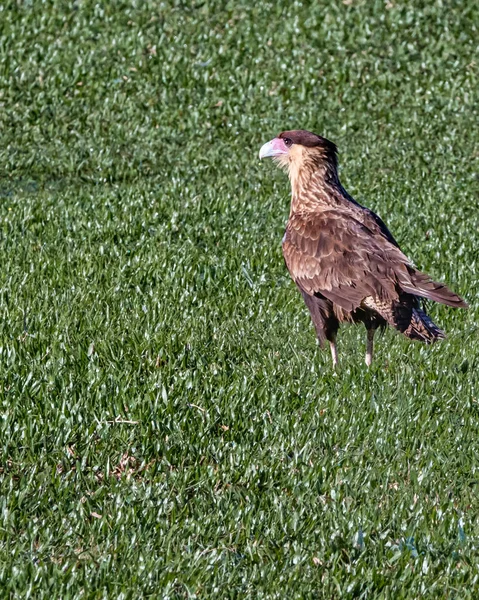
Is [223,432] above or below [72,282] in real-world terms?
above

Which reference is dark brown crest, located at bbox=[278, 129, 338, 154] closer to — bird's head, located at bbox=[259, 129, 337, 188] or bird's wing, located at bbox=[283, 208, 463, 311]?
bird's head, located at bbox=[259, 129, 337, 188]

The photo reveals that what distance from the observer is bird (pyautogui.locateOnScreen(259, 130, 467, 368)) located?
267 inches

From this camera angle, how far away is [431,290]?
650 centimetres

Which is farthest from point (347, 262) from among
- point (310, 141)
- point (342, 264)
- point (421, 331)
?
point (310, 141)

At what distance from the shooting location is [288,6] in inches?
672

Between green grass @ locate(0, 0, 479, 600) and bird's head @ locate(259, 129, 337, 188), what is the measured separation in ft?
3.97

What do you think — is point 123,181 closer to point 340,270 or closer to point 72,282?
point 72,282

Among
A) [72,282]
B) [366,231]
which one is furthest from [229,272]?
[366,231]

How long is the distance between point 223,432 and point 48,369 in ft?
4.66

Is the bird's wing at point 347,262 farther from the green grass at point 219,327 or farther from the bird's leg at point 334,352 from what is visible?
the green grass at point 219,327

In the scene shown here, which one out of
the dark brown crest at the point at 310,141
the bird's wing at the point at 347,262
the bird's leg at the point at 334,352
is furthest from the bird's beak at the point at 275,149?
the bird's leg at the point at 334,352

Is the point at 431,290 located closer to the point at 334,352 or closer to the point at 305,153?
the point at 334,352

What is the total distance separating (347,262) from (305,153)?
1.41 meters

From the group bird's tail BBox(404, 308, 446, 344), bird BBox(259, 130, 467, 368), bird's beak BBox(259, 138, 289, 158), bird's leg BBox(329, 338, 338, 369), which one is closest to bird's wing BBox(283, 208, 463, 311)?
bird BBox(259, 130, 467, 368)
